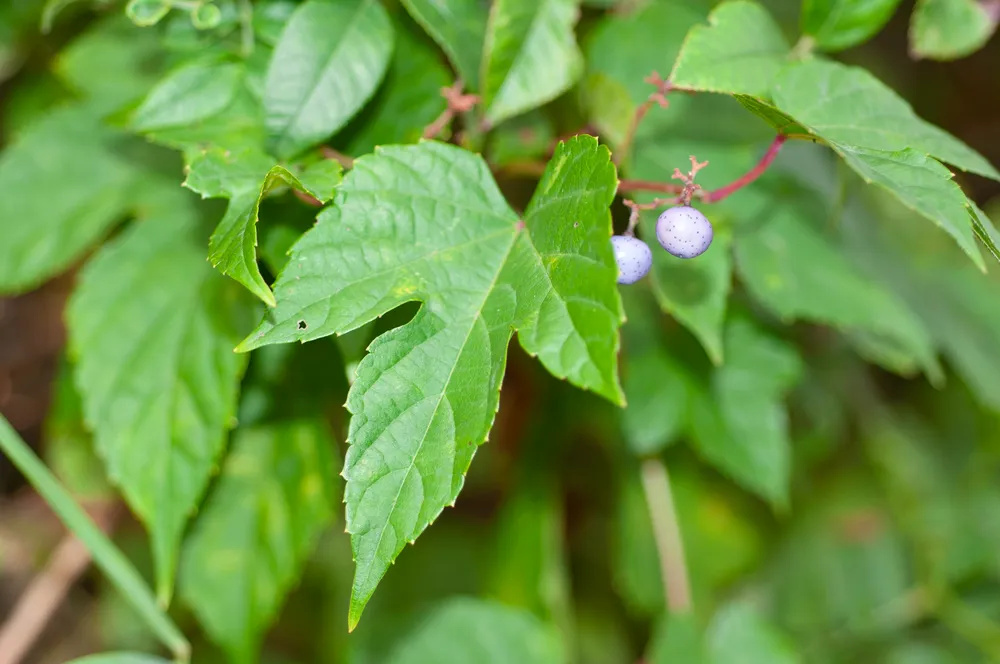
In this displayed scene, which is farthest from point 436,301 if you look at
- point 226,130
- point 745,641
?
point 745,641

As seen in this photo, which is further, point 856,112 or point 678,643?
point 678,643

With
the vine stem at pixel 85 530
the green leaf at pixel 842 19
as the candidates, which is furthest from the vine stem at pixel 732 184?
the vine stem at pixel 85 530

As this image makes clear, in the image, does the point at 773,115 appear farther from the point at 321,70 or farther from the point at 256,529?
the point at 256,529

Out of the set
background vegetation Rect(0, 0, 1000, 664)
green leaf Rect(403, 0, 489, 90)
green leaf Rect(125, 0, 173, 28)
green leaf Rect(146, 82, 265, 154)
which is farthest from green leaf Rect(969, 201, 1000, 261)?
green leaf Rect(125, 0, 173, 28)

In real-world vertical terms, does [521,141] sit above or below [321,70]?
below

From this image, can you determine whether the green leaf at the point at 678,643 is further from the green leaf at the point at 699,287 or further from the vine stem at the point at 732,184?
the vine stem at the point at 732,184

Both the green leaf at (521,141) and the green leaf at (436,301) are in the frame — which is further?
the green leaf at (521,141)
